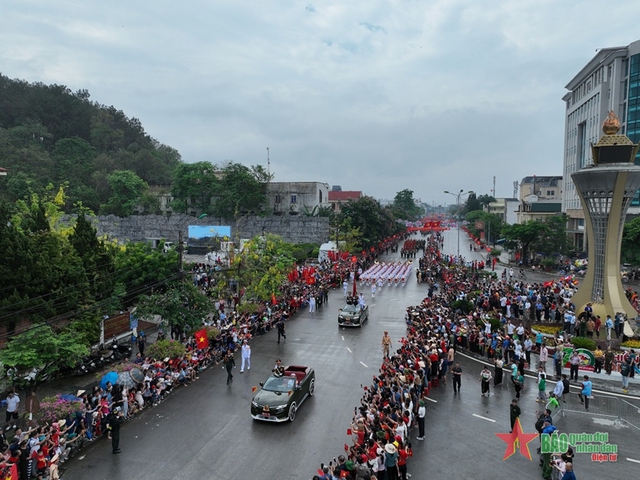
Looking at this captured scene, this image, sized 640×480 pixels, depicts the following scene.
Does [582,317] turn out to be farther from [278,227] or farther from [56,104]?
[56,104]

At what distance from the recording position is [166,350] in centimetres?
1817

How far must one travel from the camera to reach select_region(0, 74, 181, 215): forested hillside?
227ft

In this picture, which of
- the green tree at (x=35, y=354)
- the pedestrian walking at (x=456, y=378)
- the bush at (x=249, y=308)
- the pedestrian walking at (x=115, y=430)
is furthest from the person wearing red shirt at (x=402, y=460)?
the bush at (x=249, y=308)

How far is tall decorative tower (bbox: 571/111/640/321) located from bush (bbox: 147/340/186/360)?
63.5 ft

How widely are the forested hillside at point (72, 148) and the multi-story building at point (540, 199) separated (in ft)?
196

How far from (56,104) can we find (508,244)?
279ft

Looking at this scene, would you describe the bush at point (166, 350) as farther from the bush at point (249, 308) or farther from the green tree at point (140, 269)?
the bush at point (249, 308)

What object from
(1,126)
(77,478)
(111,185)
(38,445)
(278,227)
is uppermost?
(1,126)

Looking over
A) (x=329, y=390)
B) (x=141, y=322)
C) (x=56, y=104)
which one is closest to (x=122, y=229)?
(x=56, y=104)

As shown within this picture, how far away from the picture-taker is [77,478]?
36.3ft

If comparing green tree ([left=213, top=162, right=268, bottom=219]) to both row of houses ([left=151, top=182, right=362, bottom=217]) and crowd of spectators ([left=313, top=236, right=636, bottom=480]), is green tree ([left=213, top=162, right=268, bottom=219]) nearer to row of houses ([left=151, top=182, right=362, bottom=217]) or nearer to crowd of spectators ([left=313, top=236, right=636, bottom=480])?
row of houses ([left=151, top=182, right=362, bottom=217])

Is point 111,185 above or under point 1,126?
under

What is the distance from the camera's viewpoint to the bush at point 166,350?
59.3 feet

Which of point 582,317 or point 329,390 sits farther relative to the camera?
point 582,317
